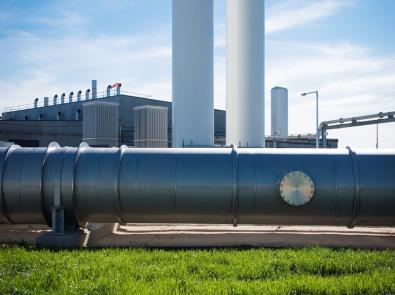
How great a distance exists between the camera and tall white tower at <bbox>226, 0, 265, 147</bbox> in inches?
1244

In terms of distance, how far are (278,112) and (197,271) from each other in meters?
56.6

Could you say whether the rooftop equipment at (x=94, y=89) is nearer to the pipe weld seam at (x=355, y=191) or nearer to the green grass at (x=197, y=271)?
the green grass at (x=197, y=271)

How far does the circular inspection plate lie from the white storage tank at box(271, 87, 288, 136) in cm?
5272

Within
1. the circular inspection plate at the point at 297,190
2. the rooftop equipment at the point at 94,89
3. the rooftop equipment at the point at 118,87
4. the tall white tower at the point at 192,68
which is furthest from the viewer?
the rooftop equipment at the point at 94,89

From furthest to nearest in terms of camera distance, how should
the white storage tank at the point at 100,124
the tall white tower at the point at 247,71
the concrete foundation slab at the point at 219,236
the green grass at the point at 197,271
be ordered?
the tall white tower at the point at 247,71 < the white storage tank at the point at 100,124 < the concrete foundation slab at the point at 219,236 < the green grass at the point at 197,271

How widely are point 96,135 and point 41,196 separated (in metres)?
19.1

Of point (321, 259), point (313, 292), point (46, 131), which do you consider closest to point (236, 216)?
point (321, 259)

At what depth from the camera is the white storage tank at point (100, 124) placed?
30.0 meters

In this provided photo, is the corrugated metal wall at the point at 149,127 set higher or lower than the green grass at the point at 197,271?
higher

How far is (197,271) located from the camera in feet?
26.5

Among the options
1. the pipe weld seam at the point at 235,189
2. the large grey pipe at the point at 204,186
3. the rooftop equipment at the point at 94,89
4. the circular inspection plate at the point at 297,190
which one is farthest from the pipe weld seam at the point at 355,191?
the rooftop equipment at the point at 94,89

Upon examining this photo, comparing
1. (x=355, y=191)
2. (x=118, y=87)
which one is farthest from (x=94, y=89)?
(x=355, y=191)

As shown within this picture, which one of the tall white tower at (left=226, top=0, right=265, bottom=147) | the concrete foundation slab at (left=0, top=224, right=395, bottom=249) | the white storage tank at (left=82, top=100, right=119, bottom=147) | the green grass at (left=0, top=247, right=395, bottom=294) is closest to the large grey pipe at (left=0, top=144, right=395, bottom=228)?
the concrete foundation slab at (left=0, top=224, right=395, bottom=249)

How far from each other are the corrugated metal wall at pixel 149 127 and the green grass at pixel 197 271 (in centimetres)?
2021
